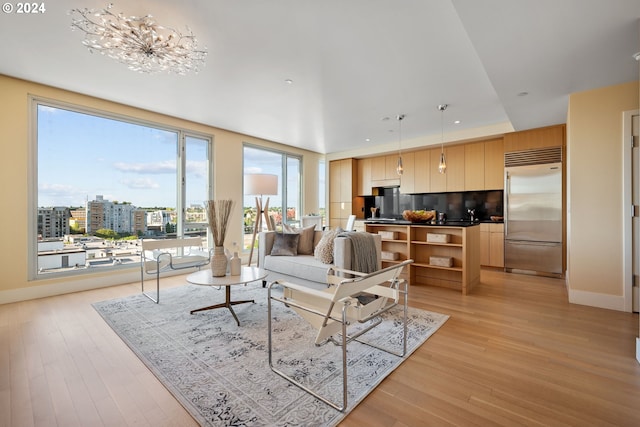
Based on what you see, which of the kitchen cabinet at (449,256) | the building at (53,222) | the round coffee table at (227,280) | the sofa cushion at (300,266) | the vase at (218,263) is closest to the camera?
the round coffee table at (227,280)

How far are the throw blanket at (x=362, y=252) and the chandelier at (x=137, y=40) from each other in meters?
2.48

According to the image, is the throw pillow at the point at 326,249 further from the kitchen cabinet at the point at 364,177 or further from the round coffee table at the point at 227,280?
the kitchen cabinet at the point at 364,177

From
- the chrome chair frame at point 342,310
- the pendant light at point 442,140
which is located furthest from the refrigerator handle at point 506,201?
the chrome chair frame at point 342,310

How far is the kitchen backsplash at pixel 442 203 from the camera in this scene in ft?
19.0

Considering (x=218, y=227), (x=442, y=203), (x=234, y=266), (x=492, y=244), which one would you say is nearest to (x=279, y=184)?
(x=442, y=203)

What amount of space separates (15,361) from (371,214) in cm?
668

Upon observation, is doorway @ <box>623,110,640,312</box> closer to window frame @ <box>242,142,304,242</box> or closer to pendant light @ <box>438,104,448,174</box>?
pendant light @ <box>438,104,448,174</box>

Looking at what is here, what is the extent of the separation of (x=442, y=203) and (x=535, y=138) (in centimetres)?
208

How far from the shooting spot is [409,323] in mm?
2785

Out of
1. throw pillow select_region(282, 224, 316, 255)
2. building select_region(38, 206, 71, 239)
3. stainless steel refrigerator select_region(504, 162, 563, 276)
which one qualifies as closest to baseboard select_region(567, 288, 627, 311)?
stainless steel refrigerator select_region(504, 162, 563, 276)

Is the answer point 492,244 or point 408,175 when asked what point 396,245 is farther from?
point 408,175

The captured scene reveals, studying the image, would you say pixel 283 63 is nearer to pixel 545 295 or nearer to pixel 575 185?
pixel 575 185

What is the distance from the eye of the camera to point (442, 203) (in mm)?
6395

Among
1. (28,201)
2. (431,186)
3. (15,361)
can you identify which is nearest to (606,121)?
(431,186)
